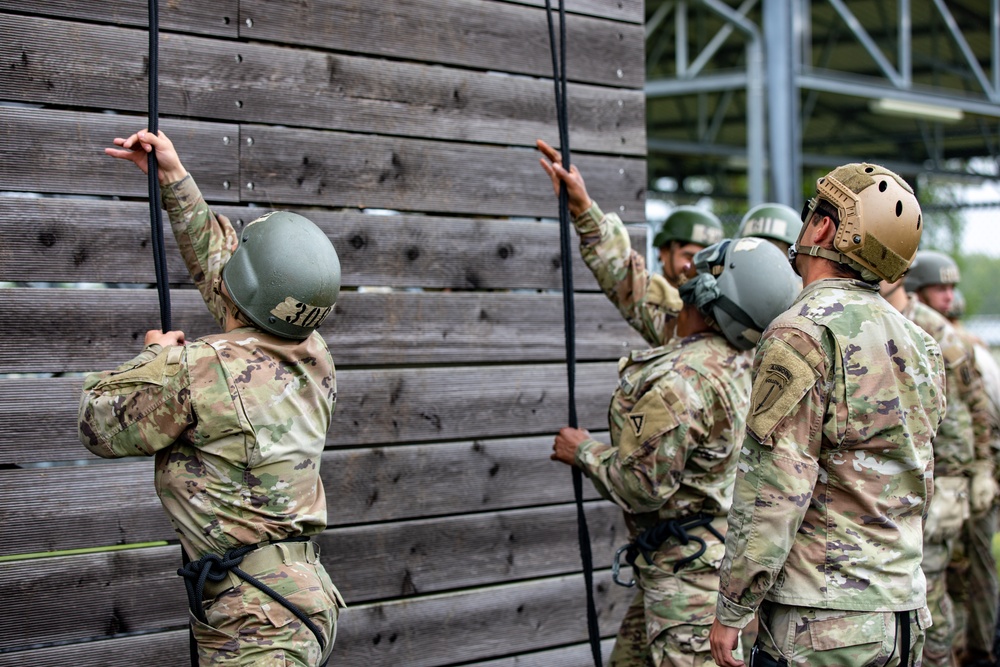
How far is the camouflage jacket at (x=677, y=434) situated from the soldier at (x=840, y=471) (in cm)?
57

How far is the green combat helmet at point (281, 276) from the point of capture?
300 cm

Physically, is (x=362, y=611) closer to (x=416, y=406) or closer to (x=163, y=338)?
(x=416, y=406)

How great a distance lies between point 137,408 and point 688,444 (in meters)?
1.85

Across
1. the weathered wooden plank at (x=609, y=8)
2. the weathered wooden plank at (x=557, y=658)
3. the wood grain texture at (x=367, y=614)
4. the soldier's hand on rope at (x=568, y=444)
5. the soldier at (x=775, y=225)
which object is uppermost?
the weathered wooden plank at (x=609, y=8)

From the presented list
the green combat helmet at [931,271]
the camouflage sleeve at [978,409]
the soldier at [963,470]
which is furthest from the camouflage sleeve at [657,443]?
the green combat helmet at [931,271]

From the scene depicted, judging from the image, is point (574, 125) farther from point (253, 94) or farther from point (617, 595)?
point (617, 595)

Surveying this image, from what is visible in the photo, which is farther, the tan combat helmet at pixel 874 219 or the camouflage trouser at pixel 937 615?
the camouflage trouser at pixel 937 615

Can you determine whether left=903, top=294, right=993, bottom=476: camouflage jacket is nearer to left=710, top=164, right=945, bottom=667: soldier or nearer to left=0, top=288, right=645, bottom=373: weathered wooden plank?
left=0, top=288, right=645, bottom=373: weathered wooden plank

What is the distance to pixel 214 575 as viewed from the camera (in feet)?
9.57

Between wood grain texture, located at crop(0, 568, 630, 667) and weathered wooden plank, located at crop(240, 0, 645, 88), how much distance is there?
2.11 metres

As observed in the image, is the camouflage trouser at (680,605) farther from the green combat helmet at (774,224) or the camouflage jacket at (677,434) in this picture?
the green combat helmet at (774,224)

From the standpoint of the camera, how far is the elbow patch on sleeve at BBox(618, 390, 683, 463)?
3.51 meters

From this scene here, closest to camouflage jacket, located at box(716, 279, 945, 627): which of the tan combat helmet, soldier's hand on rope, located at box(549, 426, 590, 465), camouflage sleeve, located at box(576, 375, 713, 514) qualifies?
the tan combat helmet

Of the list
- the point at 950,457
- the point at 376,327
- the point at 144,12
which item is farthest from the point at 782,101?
the point at 144,12
